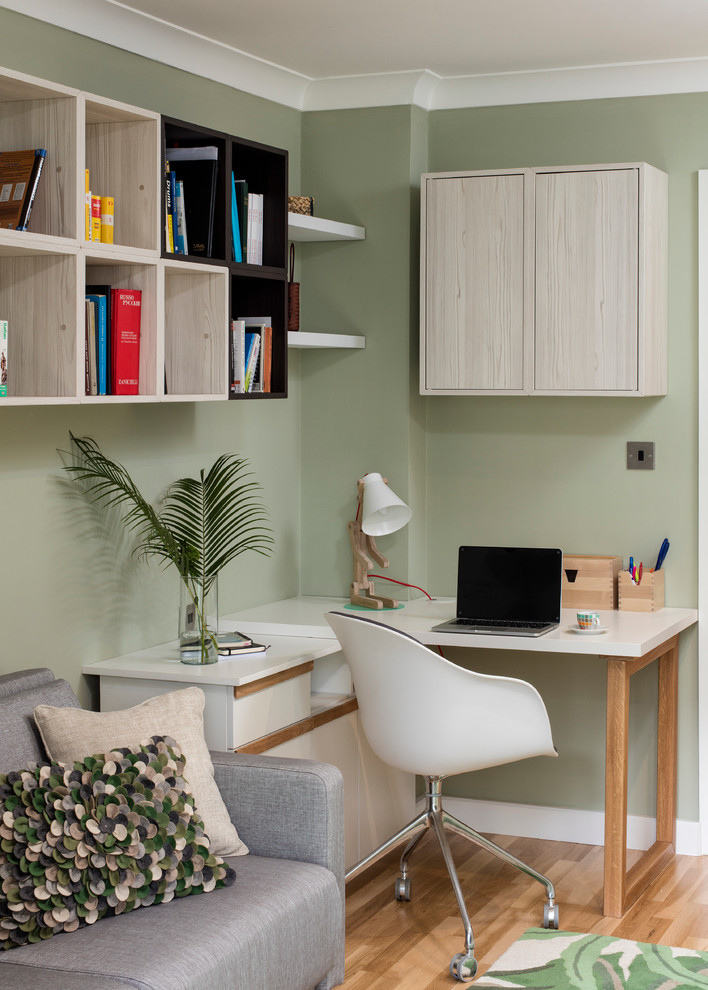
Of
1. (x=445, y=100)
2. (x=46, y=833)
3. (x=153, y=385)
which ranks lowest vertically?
(x=46, y=833)

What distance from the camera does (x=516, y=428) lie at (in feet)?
14.1

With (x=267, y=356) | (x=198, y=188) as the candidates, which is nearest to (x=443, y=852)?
(x=267, y=356)

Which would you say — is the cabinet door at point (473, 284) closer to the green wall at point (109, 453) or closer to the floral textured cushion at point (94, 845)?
the green wall at point (109, 453)

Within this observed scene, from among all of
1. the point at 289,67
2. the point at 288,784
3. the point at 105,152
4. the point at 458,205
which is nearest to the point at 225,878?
the point at 288,784

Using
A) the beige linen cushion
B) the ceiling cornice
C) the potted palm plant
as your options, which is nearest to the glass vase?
the potted palm plant

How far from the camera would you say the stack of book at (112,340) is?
2.88 m

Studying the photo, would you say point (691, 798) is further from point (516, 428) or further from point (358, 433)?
point (358, 433)

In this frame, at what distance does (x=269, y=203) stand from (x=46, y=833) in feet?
6.38

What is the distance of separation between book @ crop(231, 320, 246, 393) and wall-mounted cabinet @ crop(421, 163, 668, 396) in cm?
83

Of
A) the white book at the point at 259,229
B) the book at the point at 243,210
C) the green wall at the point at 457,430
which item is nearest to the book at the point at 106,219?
the book at the point at 243,210

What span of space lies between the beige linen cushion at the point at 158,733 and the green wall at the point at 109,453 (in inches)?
15.8

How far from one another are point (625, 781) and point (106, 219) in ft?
6.94

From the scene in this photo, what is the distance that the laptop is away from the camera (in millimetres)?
3736

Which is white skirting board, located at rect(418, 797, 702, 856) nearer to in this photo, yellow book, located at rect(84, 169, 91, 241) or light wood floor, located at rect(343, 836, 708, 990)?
light wood floor, located at rect(343, 836, 708, 990)
